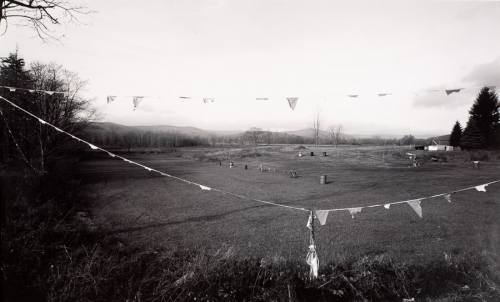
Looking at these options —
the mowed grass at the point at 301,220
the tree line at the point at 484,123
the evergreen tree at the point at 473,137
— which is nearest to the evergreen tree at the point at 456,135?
the evergreen tree at the point at 473,137

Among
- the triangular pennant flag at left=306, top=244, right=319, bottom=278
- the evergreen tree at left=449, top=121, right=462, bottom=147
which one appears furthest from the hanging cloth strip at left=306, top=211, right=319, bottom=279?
the evergreen tree at left=449, top=121, right=462, bottom=147

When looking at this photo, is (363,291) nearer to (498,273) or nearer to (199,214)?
(498,273)

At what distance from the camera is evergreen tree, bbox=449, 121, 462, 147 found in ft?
150

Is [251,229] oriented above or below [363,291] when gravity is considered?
below

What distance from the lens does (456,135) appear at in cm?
4675

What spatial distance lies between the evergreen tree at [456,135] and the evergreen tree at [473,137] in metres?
15.4

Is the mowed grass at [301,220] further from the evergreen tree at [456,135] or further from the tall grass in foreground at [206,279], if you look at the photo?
the evergreen tree at [456,135]

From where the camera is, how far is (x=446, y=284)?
192 inches

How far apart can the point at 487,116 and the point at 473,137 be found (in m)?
3.26

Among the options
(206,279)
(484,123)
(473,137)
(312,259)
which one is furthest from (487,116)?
(206,279)

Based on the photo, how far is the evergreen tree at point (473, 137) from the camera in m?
31.9

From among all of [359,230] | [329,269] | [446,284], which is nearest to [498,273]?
[446,284]

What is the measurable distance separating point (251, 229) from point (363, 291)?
667 centimetres

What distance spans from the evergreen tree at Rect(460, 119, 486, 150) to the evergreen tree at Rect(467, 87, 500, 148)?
329 millimetres
